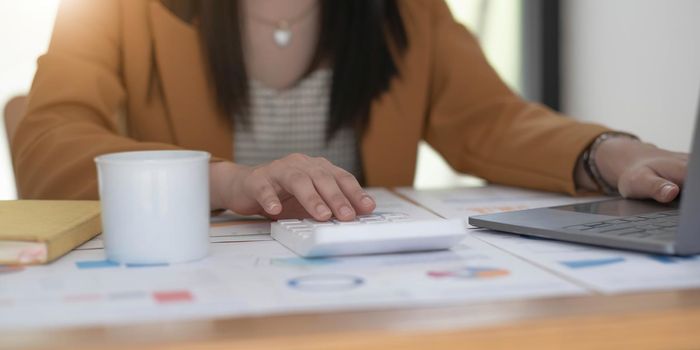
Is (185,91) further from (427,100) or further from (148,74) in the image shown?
(427,100)

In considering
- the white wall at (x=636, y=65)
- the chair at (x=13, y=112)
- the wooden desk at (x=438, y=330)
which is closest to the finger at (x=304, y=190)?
the wooden desk at (x=438, y=330)

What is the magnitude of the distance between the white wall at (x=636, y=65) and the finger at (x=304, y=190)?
1.24 metres

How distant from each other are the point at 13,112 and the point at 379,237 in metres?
0.94

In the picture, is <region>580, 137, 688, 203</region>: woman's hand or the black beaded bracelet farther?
the black beaded bracelet

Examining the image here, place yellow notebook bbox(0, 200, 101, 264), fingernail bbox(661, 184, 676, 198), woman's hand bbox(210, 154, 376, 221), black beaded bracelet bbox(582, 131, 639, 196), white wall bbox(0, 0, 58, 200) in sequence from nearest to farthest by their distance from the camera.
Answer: yellow notebook bbox(0, 200, 101, 264), woman's hand bbox(210, 154, 376, 221), fingernail bbox(661, 184, 676, 198), black beaded bracelet bbox(582, 131, 639, 196), white wall bbox(0, 0, 58, 200)

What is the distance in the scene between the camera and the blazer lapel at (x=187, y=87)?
1310 mm

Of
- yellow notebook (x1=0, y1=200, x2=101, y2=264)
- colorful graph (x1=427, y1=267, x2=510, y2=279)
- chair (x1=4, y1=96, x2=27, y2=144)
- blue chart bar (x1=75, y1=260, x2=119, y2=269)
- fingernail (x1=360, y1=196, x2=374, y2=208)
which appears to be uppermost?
chair (x1=4, y1=96, x2=27, y2=144)

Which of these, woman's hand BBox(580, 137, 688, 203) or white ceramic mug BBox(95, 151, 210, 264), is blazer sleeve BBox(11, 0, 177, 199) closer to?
white ceramic mug BBox(95, 151, 210, 264)

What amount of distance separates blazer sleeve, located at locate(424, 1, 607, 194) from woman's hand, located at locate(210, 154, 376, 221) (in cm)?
39

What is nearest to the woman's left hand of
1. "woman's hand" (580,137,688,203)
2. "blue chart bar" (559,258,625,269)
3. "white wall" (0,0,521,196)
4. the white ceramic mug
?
"woman's hand" (580,137,688,203)

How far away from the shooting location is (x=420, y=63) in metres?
1.42

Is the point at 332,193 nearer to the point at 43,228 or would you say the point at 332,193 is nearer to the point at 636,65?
the point at 43,228

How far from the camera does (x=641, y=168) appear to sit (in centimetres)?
95

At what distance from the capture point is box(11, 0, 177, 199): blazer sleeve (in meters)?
0.98
